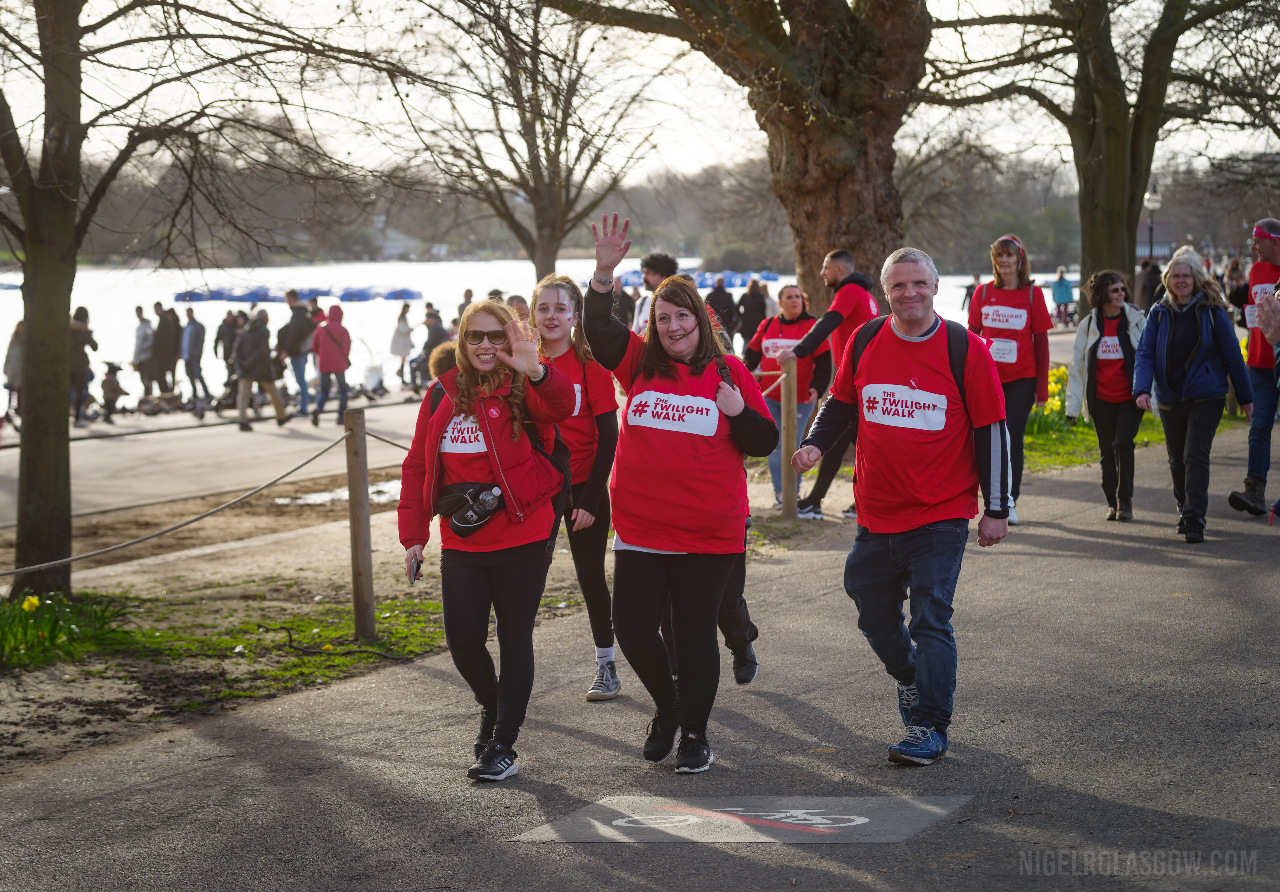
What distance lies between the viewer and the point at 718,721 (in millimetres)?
4898

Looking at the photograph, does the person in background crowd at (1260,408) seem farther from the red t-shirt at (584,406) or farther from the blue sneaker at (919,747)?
the red t-shirt at (584,406)

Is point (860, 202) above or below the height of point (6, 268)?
above

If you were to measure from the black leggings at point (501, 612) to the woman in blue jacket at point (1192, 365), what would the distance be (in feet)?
17.6

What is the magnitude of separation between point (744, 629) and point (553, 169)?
426 centimetres

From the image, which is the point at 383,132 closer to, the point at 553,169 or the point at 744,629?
the point at 553,169

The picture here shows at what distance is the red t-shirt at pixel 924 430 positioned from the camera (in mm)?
4211

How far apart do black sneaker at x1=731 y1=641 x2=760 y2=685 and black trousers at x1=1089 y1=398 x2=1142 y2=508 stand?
15.1ft

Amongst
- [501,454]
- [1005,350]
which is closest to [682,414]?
[501,454]

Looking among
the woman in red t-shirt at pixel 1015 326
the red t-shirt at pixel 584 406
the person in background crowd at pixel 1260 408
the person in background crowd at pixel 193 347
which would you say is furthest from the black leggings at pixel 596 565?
the person in background crowd at pixel 193 347

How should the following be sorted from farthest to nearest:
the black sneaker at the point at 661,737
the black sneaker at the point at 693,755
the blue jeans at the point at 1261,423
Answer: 1. the blue jeans at the point at 1261,423
2. the black sneaker at the point at 661,737
3. the black sneaker at the point at 693,755

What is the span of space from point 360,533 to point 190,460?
9.82 meters

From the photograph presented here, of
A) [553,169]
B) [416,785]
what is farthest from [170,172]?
[416,785]

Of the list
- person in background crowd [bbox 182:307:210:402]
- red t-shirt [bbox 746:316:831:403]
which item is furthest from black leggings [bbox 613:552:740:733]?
person in background crowd [bbox 182:307:210:402]

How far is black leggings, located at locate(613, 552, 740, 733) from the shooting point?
426 cm
